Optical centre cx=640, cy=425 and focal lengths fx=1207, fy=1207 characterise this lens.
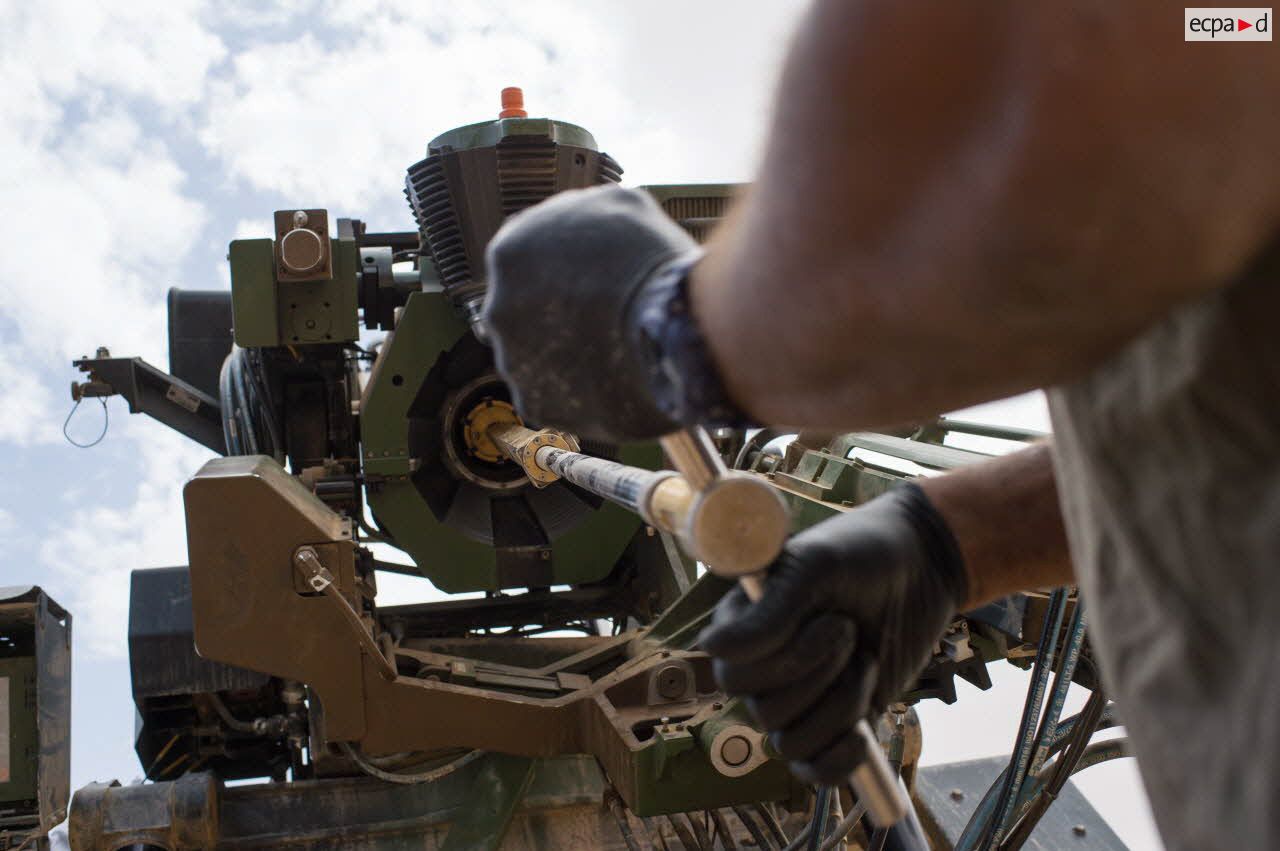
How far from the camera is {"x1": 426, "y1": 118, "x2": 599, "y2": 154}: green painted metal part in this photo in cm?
293

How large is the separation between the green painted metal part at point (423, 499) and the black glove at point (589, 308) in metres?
2.35

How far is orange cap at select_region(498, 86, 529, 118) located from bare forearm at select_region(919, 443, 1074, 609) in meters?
2.06

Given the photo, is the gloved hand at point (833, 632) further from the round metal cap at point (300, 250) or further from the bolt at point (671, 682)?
the round metal cap at point (300, 250)

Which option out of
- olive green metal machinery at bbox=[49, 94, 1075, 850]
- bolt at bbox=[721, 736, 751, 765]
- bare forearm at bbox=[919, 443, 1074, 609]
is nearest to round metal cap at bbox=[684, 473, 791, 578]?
bare forearm at bbox=[919, 443, 1074, 609]

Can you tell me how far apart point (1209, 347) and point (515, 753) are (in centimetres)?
228

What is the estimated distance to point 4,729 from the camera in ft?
9.69

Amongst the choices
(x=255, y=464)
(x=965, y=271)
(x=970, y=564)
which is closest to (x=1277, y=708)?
(x=965, y=271)

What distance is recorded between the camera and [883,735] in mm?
2639

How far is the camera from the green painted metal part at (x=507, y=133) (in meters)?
2.93

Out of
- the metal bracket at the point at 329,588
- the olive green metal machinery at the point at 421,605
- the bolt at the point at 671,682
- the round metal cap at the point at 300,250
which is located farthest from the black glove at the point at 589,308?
the round metal cap at the point at 300,250

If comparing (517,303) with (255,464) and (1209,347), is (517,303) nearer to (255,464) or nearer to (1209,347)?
(1209,347)

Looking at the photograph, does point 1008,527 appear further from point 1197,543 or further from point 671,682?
point 671,682

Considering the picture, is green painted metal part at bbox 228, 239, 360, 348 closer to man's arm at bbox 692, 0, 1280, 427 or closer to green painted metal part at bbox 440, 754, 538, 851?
green painted metal part at bbox 440, 754, 538, 851

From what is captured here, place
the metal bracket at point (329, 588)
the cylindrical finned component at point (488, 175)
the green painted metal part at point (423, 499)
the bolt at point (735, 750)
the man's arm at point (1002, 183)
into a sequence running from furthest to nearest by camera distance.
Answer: the green painted metal part at point (423, 499), the cylindrical finned component at point (488, 175), the metal bracket at point (329, 588), the bolt at point (735, 750), the man's arm at point (1002, 183)
